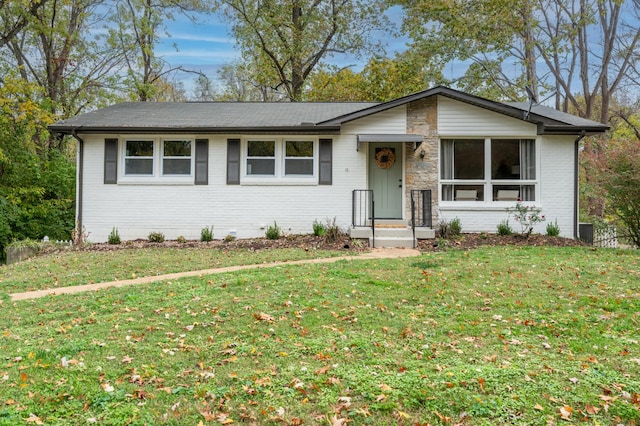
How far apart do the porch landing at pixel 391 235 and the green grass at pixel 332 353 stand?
4.16m

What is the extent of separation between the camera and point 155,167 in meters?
12.0

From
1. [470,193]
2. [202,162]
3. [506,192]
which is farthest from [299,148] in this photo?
[506,192]

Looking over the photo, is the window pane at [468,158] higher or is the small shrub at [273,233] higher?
the window pane at [468,158]

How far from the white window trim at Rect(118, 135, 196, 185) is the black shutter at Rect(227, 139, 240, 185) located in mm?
1007

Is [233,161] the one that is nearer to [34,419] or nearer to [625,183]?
[34,419]

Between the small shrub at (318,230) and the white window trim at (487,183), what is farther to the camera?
the white window trim at (487,183)

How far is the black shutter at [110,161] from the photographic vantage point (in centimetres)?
1191

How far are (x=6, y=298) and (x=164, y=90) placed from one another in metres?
24.3

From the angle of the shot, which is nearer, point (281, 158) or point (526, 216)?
point (526, 216)

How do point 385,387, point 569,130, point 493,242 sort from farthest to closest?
1. point 569,130
2. point 493,242
3. point 385,387

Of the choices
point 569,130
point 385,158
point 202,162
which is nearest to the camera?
point 569,130

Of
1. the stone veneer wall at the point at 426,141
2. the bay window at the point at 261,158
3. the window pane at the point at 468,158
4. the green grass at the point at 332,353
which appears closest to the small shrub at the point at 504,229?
the window pane at the point at 468,158

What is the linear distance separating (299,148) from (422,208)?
3790mm

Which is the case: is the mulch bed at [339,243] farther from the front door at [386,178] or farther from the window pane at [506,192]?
the front door at [386,178]
